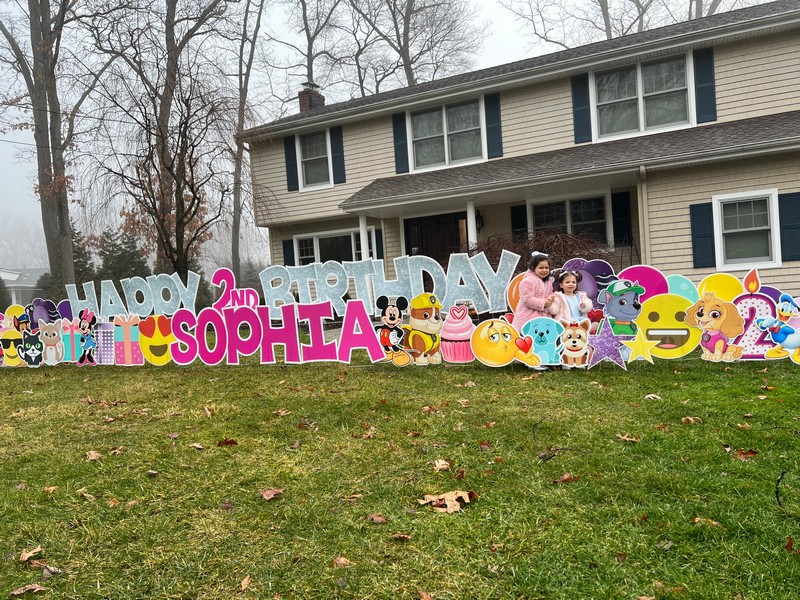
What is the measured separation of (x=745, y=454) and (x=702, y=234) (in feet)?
25.7

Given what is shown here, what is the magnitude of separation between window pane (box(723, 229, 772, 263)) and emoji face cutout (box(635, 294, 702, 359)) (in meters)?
4.81

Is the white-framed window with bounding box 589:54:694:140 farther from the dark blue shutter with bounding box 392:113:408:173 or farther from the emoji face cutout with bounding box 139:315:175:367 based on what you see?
the emoji face cutout with bounding box 139:315:175:367

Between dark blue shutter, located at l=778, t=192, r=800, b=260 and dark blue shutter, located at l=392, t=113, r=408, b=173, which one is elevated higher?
dark blue shutter, located at l=392, t=113, r=408, b=173

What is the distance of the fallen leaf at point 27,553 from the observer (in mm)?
2667

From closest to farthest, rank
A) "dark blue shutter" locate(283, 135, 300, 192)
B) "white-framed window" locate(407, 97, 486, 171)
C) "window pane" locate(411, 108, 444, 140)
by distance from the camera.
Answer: "white-framed window" locate(407, 97, 486, 171) → "window pane" locate(411, 108, 444, 140) → "dark blue shutter" locate(283, 135, 300, 192)

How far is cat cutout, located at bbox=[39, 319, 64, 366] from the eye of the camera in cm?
912

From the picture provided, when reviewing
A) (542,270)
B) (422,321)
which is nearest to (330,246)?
(422,321)

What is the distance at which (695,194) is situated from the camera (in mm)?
10172

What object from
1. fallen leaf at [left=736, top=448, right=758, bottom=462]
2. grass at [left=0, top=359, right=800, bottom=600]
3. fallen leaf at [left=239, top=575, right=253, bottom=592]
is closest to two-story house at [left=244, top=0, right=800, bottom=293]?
grass at [left=0, top=359, right=800, bottom=600]

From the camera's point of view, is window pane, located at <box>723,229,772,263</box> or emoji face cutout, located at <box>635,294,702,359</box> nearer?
emoji face cutout, located at <box>635,294,702,359</box>

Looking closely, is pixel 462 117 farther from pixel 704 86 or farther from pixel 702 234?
pixel 702 234

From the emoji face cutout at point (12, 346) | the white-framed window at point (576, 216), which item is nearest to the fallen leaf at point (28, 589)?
the emoji face cutout at point (12, 346)

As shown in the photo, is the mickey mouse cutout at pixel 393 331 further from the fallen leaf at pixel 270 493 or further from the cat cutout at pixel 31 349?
the cat cutout at pixel 31 349

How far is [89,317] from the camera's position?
29.3 ft
